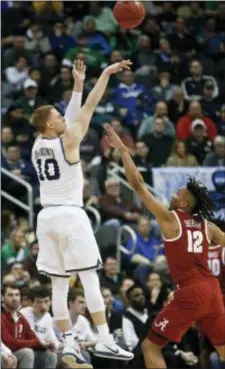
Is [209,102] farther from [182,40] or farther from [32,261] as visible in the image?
[32,261]

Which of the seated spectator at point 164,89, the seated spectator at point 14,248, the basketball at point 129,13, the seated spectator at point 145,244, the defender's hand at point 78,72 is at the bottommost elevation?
the seated spectator at point 145,244

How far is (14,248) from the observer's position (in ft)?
60.4

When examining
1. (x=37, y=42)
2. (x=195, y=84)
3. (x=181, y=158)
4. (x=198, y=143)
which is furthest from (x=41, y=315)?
(x=37, y=42)

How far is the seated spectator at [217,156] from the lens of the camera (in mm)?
20234

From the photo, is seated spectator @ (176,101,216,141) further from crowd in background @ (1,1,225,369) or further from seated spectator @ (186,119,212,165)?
seated spectator @ (186,119,212,165)

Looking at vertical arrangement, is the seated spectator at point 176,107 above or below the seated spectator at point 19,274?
below

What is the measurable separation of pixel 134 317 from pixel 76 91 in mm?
4510

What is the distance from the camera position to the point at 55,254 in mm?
12664

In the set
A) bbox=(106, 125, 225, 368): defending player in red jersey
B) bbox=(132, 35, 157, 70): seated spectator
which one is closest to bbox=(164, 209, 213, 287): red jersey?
bbox=(106, 125, 225, 368): defending player in red jersey

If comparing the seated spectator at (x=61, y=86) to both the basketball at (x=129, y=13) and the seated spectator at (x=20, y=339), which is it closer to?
the seated spectator at (x=20, y=339)

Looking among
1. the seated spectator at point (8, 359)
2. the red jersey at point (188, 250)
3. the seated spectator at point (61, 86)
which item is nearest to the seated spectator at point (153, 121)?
the seated spectator at point (61, 86)

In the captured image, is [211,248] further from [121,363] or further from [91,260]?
[91,260]

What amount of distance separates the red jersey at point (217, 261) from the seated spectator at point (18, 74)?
22.6 feet

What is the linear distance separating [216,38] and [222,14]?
654mm
